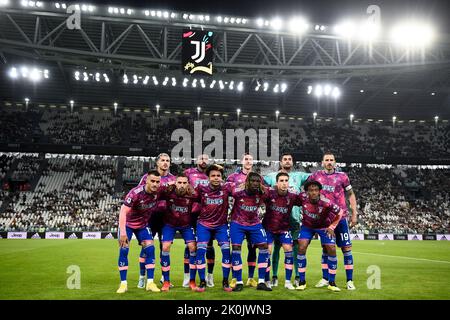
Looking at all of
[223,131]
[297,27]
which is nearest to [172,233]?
[297,27]

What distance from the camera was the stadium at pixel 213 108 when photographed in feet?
87.6

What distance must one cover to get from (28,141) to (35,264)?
107 feet

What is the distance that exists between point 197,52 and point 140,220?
17.2m

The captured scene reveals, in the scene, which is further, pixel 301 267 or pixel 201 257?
pixel 301 267

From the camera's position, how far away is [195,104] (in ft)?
154

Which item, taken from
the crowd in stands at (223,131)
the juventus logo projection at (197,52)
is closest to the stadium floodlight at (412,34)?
the juventus logo projection at (197,52)

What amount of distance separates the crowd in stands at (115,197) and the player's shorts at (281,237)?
86.8 feet

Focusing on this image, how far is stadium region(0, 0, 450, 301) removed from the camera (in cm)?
2670

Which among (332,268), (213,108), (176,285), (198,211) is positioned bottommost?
(176,285)

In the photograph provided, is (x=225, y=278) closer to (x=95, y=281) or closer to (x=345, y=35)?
(x=95, y=281)

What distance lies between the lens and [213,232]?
8766 millimetres

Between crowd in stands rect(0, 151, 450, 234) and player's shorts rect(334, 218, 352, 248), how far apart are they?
1052 inches

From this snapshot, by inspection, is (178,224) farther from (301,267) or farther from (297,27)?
(297,27)
